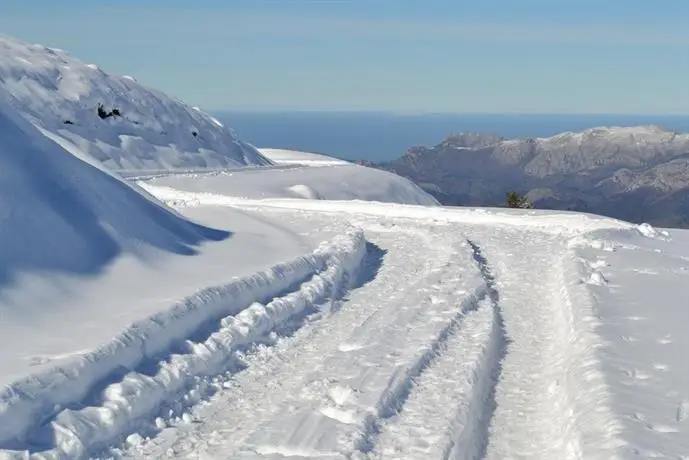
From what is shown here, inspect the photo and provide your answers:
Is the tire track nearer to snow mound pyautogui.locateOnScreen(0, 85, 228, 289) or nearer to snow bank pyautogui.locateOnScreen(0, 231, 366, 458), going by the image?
snow bank pyautogui.locateOnScreen(0, 231, 366, 458)

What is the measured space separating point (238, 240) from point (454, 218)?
994cm

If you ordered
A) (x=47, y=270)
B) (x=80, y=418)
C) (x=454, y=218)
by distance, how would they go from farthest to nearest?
1. (x=454, y=218)
2. (x=47, y=270)
3. (x=80, y=418)

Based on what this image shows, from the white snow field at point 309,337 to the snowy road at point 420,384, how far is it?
0.10 feet

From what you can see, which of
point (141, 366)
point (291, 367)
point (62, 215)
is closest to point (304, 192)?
point (62, 215)

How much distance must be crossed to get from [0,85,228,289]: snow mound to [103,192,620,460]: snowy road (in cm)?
311

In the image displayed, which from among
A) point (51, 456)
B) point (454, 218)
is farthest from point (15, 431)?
point (454, 218)

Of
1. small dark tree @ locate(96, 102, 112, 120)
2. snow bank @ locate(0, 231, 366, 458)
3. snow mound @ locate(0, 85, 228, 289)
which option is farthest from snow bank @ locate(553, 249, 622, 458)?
small dark tree @ locate(96, 102, 112, 120)

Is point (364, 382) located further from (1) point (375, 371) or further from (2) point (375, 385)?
(1) point (375, 371)

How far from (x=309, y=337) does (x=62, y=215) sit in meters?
4.32

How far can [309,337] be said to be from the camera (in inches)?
421

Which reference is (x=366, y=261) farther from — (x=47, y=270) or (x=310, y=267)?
(x=47, y=270)

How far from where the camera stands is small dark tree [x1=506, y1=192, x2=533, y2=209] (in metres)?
39.1

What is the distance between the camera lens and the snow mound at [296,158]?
59659 millimetres

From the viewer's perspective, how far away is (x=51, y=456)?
6.21 meters
